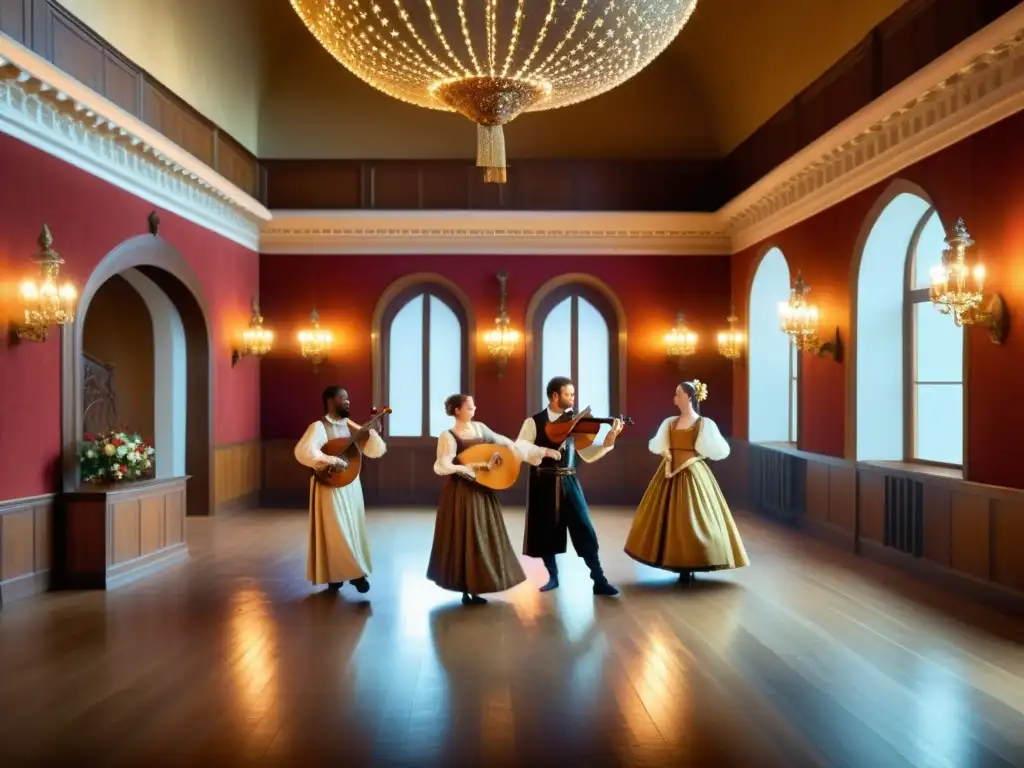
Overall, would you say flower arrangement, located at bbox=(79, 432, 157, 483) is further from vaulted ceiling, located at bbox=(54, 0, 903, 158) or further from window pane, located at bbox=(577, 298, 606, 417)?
A: window pane, located at bbox=(577, 298, 606, 417)

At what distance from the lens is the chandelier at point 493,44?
362 cm

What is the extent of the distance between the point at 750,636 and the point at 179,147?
22.9ft

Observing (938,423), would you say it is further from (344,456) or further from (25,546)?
(25,546)

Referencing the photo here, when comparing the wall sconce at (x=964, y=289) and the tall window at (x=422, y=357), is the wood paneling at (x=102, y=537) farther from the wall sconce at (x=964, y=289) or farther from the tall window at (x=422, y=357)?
the wall sconce at (x=964, y=289)

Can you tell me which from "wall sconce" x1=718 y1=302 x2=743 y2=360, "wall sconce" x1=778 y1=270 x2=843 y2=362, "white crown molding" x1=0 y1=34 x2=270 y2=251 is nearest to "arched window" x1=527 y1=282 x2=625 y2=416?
"wall sconce" x1=718 y1=302 x2=743 y2=360

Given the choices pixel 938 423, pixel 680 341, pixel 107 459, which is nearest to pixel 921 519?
pixel 938 423

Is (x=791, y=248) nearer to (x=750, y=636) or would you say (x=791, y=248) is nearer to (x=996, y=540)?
(x=996, y=540)

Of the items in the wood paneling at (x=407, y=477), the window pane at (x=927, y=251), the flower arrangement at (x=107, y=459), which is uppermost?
the window pane at (x=927, y=251)

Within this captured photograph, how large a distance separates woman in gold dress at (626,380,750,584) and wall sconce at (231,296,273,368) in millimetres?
6535

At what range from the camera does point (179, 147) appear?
9.13 metres

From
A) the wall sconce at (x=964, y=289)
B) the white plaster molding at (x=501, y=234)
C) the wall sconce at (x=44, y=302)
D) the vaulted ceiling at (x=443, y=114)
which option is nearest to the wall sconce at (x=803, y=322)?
the vaulted ceiling at (x=443, y=114)

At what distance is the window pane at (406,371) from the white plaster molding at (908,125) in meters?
4.88

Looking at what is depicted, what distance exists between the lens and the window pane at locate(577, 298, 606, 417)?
13.2m

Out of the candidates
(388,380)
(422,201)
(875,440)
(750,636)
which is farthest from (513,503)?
(750,636)
